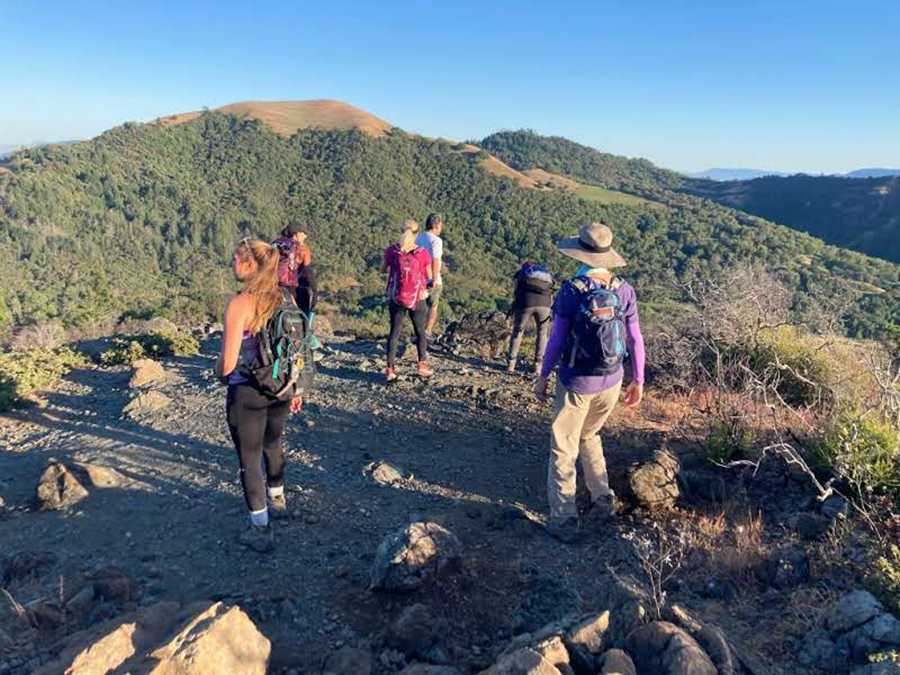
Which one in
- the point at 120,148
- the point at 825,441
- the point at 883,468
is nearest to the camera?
the point at 883,468

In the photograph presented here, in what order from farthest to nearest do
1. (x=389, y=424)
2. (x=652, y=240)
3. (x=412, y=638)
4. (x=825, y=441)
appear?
1. (x=652, y=240)
2. (x=389, y=424)
3. (x=825, y=441)
4. (x=412, y=638)

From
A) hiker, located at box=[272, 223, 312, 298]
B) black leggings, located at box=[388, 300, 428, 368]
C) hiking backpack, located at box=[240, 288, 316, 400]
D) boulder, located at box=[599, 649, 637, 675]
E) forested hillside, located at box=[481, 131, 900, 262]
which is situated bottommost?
boulder, located at box=[599, 649, 637, 675]

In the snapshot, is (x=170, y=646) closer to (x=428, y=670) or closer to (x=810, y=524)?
(x=428, y=670)

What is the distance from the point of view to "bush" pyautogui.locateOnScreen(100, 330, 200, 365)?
7.16 meters

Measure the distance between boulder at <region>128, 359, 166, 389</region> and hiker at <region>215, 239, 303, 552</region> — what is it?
3.65 meters

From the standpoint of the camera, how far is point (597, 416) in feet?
10.6

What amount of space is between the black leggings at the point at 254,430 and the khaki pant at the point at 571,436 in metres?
1.53

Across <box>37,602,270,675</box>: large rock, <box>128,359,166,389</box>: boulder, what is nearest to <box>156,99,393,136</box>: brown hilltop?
<box>128,359,166,389</box>: boulder

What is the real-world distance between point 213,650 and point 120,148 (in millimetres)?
66309

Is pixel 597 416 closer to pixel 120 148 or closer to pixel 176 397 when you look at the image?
pixel 176 397

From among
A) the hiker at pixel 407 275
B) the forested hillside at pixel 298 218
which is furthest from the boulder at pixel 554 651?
the forested hillside at pixel 298 218

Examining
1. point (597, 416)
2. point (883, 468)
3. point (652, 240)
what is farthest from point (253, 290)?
point (652, 240)

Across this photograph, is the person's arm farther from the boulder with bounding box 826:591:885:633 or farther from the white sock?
the boulder with bounding box 826:591:885:633

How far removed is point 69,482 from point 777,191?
267 ft
